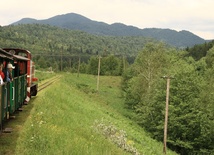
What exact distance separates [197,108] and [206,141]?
4379 millimetres

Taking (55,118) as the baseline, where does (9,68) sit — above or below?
above

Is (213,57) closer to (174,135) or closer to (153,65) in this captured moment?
(153,65)

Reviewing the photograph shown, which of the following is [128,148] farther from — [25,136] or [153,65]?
[153,65]

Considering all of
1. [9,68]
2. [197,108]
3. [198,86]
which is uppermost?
[9,68]

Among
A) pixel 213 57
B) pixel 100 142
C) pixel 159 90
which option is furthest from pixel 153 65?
pixel 100 142

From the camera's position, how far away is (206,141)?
3881cm

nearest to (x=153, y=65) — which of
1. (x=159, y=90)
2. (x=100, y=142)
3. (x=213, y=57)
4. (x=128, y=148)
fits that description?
(x=159, y=90)

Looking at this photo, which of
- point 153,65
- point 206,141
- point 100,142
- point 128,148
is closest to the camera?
point 100,142

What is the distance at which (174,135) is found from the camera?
3925 centimetres

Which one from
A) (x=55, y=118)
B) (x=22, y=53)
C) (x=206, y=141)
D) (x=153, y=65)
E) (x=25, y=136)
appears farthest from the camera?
(x=153, y=65)

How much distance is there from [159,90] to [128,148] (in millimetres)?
27628

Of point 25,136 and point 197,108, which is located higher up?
point 25,136

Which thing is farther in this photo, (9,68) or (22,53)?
(22,53)

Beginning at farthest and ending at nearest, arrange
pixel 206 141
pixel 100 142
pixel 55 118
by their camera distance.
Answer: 1. pixel 206 141
2. pixel 55 118
3. pixel 100 142
